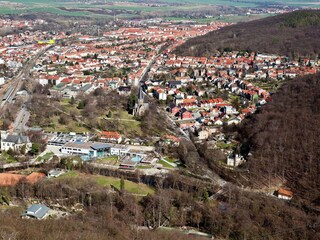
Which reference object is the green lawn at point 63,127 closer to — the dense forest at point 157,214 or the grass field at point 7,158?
the grass field at point 7,158

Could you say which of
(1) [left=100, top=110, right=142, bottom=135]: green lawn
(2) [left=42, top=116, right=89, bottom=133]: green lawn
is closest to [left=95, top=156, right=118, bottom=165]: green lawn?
(1) [left=100, top=110, right=142, bottom=135]: green lawn

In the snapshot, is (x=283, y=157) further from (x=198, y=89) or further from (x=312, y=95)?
(x=198, y=89)

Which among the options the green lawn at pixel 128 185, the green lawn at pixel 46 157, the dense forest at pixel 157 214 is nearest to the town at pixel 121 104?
the green lawn at pixel 46 157

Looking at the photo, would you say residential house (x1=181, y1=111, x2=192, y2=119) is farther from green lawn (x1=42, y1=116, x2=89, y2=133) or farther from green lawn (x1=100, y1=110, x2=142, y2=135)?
green lawn (x1=42, y1=116, x2=89, y2=133)

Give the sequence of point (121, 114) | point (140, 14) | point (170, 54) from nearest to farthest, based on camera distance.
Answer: point (121, 114) → point (170, 54) → point (140, 14)

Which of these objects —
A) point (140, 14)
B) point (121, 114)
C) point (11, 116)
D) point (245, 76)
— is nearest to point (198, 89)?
point (245, 76)

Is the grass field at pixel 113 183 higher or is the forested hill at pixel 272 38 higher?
the forested hill at pixel 272 38
